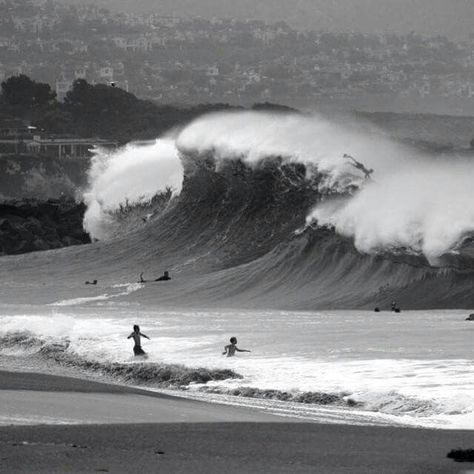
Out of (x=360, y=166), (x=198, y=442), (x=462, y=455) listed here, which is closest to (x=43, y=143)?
(x=360, y=166)

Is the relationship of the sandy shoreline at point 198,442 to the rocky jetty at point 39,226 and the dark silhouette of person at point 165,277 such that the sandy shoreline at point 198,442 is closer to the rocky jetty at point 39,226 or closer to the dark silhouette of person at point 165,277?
the dark silhouette of person at point 165,277

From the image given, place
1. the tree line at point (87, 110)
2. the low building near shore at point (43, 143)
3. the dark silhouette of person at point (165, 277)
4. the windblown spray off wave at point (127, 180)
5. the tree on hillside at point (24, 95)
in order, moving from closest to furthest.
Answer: the dark silhouette of person at point (165, 277) → the windblown spray off wave at point (127, 180) → the low building near shore at point (43, 143) → the tree line at point (87, 110) → the tree on hillside at point (24, 95)

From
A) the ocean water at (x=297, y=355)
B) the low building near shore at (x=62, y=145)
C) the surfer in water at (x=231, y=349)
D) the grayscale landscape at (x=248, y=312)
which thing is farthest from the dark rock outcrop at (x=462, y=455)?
the low building near shore at (x=62, y=145)

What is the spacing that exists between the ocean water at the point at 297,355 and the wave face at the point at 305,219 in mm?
2707

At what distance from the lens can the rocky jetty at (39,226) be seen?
208 ft

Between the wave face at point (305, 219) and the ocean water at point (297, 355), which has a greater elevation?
the wave face at point (305, 219)

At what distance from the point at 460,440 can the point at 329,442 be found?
4.21 ft

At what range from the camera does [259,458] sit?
14.6m

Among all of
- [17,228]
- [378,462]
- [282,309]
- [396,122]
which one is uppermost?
[396,122]

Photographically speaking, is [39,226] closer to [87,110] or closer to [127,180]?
[127,180]

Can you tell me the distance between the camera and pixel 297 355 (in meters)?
22.3

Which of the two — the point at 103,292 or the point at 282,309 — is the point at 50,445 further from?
the point at 103,292

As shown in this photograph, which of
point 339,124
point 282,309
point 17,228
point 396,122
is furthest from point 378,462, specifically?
point 396,122

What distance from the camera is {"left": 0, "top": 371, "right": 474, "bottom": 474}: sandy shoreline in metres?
14.1
